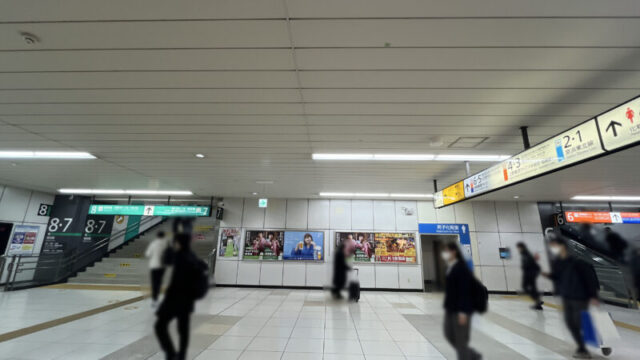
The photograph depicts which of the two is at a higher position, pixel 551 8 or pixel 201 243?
pixel 551 8

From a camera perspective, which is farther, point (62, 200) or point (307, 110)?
point (62, 200)

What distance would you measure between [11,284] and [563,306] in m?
16.8

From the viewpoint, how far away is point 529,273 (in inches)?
19.5

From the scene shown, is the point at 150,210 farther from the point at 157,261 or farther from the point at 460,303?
the point at 460,303

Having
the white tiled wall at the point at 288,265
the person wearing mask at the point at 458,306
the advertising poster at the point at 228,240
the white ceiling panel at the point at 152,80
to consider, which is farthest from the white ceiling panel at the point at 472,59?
the white tiled wall at the point at 288,265

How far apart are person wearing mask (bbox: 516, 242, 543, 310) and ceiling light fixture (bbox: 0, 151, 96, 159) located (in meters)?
9.68

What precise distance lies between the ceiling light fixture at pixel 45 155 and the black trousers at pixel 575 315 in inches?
384

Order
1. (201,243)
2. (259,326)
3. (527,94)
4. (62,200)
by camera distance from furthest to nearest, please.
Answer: (62,200)
(259,326)
(527,94)
(201,243)

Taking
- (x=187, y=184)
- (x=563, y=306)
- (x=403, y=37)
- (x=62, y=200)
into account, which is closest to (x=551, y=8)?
(x=403, y=37)

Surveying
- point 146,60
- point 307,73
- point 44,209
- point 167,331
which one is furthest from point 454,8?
point 44,209

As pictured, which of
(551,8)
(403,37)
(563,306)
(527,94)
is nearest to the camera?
(563,306)

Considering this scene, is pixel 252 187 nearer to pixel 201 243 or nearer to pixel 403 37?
pixel 403 37

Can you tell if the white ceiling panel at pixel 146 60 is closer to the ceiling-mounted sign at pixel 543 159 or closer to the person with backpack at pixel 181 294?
the person with backpack at pixel 181 294

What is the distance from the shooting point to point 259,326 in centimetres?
666
